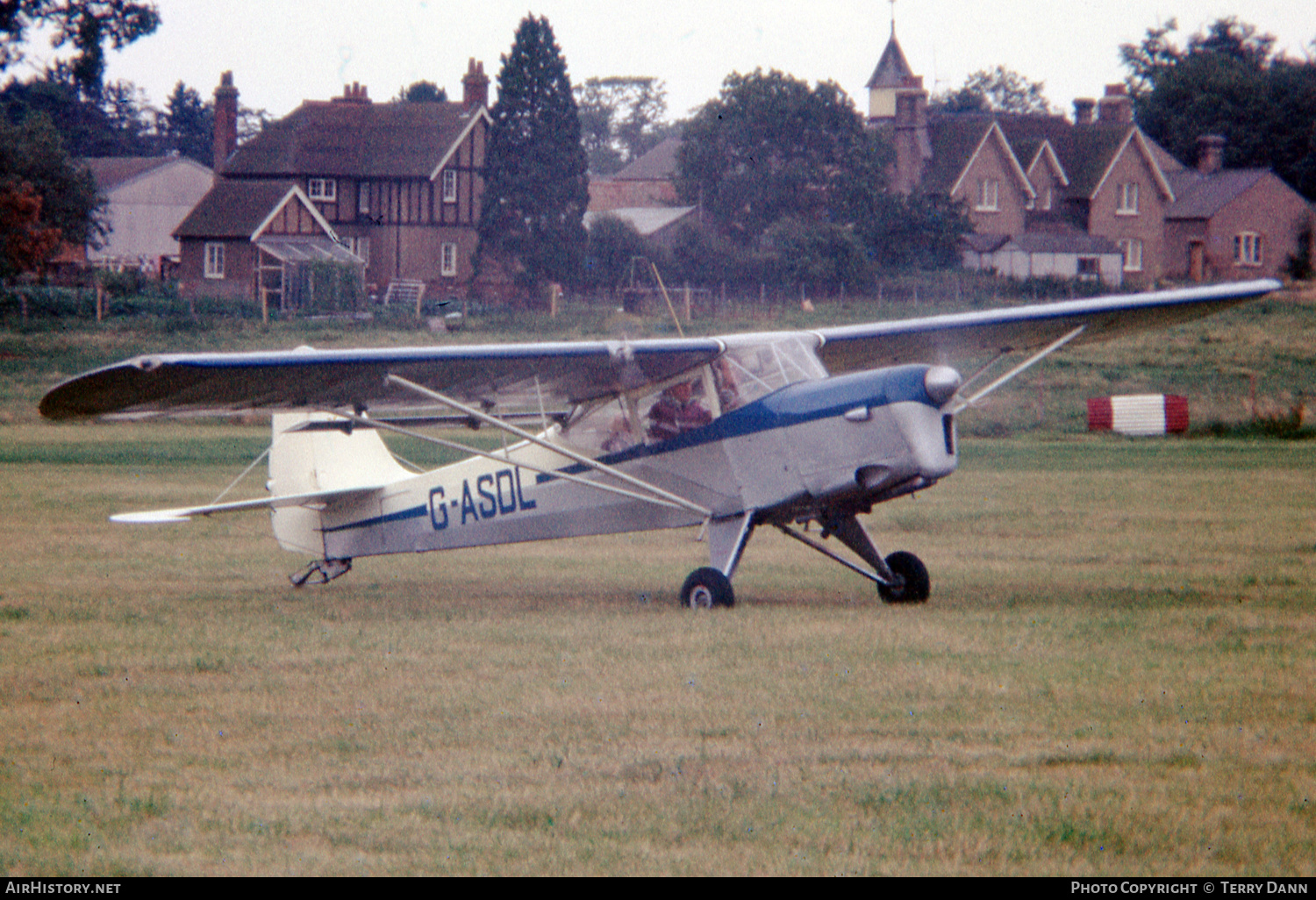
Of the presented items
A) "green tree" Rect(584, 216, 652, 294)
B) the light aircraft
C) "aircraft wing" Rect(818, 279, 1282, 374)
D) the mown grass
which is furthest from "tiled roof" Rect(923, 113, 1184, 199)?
the light aircraft

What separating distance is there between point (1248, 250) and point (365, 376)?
207 feet

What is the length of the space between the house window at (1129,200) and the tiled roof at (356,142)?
97.5 feet

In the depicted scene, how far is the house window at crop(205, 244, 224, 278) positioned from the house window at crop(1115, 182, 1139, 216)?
39.5 m

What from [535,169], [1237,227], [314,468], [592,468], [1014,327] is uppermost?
[535,169]

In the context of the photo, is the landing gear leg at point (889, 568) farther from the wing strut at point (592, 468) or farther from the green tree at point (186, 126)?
the green tree at point (186, 126)

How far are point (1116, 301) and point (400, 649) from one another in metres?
6.81

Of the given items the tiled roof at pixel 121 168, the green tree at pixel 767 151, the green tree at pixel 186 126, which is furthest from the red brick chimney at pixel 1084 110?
the green tree at pixel 186 126

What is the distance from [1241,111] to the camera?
239 ft

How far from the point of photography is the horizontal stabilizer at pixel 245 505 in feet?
36.6

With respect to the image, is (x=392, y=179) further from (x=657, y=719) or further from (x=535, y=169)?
(x=657, y=719)

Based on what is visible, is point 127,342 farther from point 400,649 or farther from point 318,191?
point 400,649

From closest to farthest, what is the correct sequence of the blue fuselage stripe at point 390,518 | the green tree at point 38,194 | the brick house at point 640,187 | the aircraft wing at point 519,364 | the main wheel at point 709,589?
the aircraft wing at point 519,364 → the main wheel at point 709,589 → the blue fuselage stripe at point 390,518 → the green tree at point 38,194 → the brick house at point 640,187

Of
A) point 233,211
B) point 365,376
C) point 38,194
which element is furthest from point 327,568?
point 233,211

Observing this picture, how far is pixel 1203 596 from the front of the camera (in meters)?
11.0
